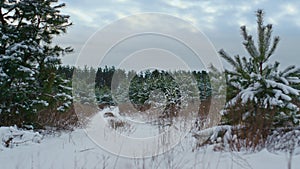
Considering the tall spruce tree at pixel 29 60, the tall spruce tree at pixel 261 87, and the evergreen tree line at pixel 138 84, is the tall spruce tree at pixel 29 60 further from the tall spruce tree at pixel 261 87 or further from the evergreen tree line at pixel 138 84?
the tall spruce tree at pixel 261 87

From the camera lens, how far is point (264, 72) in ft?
15.6

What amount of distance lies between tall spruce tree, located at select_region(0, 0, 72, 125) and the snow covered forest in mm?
18

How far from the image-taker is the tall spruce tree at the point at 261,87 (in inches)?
175

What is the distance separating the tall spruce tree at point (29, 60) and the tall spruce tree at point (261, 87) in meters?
3.62

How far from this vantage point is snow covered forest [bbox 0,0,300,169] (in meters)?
3.91

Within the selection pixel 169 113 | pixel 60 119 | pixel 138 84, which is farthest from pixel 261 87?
pixel 138 84

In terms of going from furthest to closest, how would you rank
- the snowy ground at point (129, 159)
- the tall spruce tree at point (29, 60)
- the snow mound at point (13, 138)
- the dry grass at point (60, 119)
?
the dry grass at point (60, 119) → the tall spruce tree at point (29, 60) → the snow mound at point (13, 138) → the snowy ground at point (129, 159)

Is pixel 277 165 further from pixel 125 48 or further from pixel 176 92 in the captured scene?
pixel 176 92

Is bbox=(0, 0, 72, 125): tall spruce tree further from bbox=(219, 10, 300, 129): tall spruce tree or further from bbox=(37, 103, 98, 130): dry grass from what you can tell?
bbox=(219, 10, 300, 129): tall spruce tree

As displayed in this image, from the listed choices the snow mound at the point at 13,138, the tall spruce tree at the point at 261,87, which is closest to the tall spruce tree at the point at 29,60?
the snow mound at the point at 13,138

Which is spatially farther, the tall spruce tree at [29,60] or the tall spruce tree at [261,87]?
the tall spruce tree at [29,60]

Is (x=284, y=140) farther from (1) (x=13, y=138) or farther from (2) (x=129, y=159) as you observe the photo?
(1) (x=13, y=138)

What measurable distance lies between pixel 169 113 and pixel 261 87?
170 inches

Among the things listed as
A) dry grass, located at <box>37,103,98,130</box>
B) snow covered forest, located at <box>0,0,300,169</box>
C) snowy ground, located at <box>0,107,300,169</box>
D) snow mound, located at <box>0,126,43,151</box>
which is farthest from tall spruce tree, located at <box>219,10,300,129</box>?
dry grass, located at <box>37,103,98,130</box>
